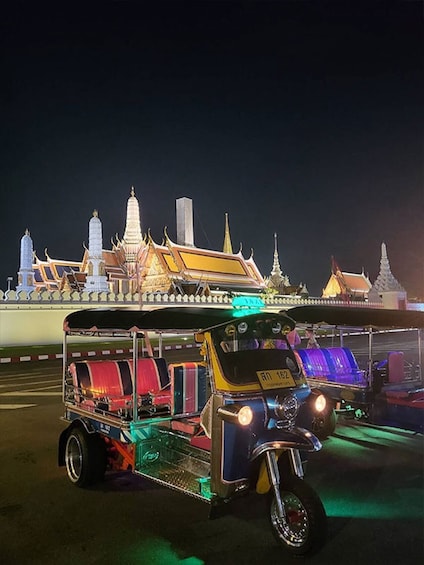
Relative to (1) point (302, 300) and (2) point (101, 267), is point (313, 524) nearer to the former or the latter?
(2) point (101, 267)

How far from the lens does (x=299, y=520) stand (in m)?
3.86

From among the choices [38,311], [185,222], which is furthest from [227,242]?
[38,311]

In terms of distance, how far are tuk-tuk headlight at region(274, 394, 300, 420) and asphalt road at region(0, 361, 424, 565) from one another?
1.10m

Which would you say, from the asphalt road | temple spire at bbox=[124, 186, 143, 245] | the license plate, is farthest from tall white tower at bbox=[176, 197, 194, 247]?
the license plate

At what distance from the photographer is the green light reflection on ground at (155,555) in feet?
12.5

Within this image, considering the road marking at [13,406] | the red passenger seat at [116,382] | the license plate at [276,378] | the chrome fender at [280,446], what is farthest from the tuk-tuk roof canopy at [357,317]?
the road marking at [13,406]

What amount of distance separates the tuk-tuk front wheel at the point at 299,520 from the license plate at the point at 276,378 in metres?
0.81

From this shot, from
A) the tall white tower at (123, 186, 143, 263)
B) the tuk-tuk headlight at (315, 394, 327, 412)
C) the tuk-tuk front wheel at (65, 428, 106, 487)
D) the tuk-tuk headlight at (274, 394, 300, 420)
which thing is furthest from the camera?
the tall white tower at (123, 186, 143, 263)

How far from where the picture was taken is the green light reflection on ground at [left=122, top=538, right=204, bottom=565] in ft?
12.5

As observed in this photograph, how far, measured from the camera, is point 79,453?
223 inches

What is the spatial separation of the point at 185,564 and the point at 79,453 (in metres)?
2.35

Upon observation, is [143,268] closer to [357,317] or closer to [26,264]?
[26,264]

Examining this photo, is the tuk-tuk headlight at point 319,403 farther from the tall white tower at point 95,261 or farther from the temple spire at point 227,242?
the temple spire at point 227,242

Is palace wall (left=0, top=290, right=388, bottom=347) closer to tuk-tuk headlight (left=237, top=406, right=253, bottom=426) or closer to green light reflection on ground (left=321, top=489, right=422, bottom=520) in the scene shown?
green light reflection on ground (left=321, top=489, right=422, bottom=520)
